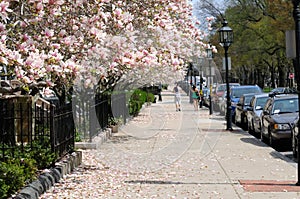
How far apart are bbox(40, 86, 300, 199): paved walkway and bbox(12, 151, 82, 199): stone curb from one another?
0.13 metres

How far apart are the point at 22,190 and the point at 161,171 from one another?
396 cm

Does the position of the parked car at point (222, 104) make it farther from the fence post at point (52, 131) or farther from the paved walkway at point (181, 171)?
the fence post at point (52, 131)

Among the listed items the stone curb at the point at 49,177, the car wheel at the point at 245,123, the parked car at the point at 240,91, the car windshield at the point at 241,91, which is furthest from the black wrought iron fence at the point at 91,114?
the car windshield at the point at 241,91

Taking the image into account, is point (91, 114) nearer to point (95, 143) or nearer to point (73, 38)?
point (95, 143)

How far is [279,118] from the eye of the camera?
672 inches

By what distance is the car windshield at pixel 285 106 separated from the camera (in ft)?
59.3

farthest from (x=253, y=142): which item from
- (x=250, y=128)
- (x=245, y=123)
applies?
(x=245, y=123)

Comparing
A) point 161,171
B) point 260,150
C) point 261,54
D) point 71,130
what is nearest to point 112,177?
point 161,171

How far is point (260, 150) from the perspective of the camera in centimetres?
1603

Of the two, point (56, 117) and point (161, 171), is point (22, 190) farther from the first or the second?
point (161, 171)

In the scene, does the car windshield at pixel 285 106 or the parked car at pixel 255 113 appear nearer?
the car windshield at pixel 285 106

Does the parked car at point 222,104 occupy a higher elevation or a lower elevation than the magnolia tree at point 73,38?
lower

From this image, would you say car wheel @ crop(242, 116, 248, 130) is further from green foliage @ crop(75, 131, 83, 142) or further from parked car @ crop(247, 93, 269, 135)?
green foliage @ crop(75, 131, 83, 142)

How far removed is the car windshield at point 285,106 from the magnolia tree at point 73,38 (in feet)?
15.1
